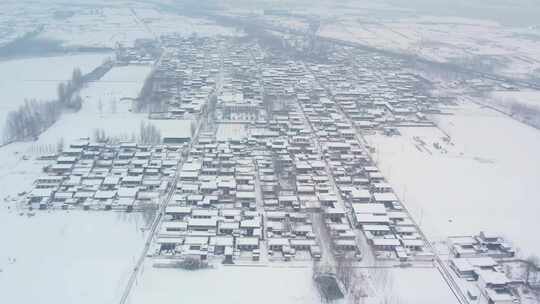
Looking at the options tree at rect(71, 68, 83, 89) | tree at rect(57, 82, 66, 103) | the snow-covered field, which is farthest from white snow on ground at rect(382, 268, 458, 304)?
the snow-covered field

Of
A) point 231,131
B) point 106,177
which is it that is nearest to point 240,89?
point 231,131

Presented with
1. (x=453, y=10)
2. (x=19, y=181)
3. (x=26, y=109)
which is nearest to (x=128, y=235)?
(x=19, y=181)

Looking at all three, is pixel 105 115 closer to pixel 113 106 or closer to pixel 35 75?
pixel 113 106

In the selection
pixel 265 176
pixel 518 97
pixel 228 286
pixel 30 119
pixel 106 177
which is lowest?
pixel 228 286

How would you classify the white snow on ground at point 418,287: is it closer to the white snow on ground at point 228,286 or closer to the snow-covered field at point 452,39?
the white snow on ground at point 228,286

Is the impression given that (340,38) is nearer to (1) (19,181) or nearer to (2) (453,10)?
(2) (453,10)
